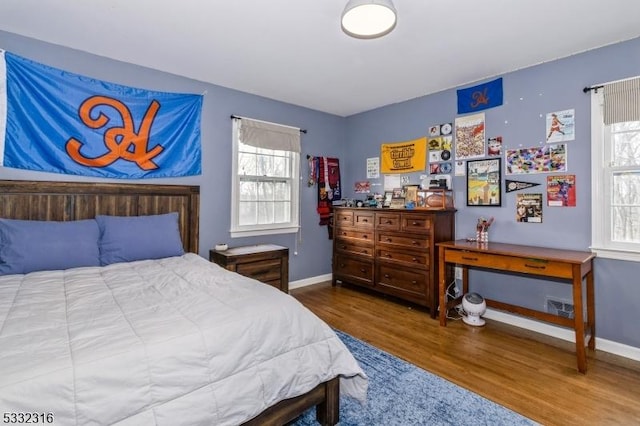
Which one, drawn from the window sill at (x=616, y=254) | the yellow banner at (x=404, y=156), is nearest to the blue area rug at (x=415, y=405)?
the window sill at (x=616, y=254)

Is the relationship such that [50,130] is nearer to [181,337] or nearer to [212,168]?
[212,168]

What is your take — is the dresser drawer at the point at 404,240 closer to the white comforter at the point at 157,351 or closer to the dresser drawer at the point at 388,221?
the dresser drawer at the point at 388,221

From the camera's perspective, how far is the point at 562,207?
2.81m

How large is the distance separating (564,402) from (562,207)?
5.40ft

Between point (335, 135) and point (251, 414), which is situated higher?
point (335, 135)

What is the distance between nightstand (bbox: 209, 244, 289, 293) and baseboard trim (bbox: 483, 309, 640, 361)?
86.1 inches

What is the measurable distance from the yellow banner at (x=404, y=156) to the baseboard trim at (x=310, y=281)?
5.61 feet

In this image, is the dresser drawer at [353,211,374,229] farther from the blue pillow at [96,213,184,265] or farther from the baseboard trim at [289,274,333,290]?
the blue pillow at [96,213,184,265]

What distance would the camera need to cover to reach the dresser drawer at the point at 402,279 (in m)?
3.34

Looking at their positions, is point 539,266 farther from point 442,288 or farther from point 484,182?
point 484,182

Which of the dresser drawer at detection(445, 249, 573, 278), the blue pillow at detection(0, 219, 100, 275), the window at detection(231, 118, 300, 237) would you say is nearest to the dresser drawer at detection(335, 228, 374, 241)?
the window at detection(231, 118, 300, 237)

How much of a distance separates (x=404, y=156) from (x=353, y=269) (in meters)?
1.59

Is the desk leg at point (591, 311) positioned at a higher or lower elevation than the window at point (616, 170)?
lower

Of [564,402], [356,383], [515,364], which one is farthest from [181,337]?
[515,364]
